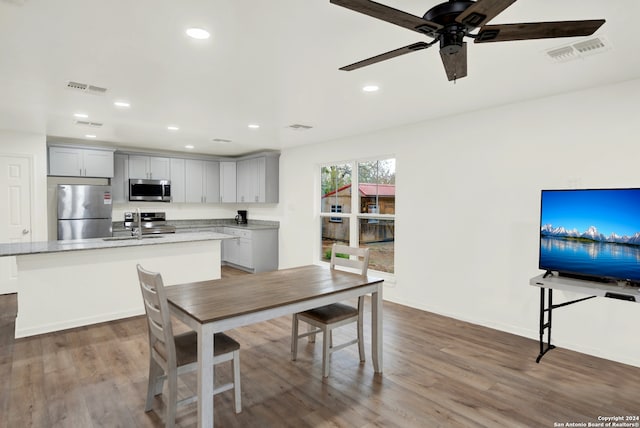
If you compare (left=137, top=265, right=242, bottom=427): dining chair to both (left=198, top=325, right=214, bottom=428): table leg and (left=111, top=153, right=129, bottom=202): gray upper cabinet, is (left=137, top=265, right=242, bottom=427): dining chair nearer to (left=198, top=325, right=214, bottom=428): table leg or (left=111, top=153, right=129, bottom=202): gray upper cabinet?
(left=198, top=325, right=214, bottom=428): table leg

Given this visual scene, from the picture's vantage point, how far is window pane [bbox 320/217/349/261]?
229 inches

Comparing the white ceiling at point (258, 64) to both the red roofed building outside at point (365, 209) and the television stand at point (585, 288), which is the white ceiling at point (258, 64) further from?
the television stand at point (585, 288)

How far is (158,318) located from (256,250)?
4588 millimetres

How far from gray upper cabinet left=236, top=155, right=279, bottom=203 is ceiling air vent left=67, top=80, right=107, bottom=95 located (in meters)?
3.61

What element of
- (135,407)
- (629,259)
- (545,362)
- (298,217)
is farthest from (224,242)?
(629,259)

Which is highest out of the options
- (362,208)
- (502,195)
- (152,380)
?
(502,195)

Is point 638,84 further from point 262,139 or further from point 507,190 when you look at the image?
point 262,139

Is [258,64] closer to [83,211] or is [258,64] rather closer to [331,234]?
[331,234]

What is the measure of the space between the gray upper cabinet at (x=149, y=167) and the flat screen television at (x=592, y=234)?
241 inches

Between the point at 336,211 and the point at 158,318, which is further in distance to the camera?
the point at 336,211

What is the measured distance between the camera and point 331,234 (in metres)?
6.14

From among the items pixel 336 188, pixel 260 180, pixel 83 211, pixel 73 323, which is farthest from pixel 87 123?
pixel 336 188

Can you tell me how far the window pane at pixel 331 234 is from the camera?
581cm

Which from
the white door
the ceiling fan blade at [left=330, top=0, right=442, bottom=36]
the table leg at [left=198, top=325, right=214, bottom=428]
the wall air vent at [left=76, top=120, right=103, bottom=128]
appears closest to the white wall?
the ceiling fan blade at [left=330, top=0, right=442, bottom=36]
